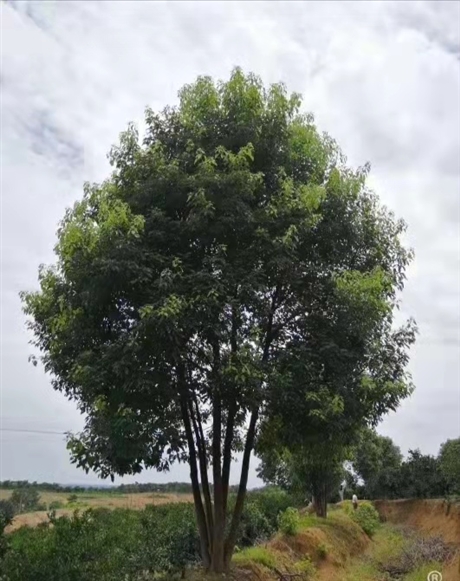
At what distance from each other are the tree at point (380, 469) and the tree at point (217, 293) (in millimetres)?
31850

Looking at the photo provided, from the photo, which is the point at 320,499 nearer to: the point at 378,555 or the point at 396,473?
the point at 378,555

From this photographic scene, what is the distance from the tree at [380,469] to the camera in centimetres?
3978

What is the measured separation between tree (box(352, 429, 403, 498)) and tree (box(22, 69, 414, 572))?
31.9m

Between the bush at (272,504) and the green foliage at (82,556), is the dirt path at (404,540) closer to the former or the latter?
the bush at (272,504)

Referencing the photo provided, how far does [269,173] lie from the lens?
316 inches

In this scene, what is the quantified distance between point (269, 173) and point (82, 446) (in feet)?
14.3

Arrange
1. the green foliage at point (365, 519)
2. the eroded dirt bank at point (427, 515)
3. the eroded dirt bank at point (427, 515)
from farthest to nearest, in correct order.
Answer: the eroded dirt bank at point (427, 515)
the eroded dirt bank at point (427, 515)
the green foliage at point (365, 519)

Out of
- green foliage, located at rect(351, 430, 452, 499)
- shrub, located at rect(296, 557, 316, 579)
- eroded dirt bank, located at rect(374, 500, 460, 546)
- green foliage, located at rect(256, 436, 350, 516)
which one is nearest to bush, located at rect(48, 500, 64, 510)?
green foliage, located at rect(256, 436, 350, 516)

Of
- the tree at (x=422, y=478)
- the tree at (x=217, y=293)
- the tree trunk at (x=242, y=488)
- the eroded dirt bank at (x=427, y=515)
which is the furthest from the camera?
the tree at (x=422, y=478)

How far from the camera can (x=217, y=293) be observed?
6.51 meters

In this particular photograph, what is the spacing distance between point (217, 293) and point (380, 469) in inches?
1528

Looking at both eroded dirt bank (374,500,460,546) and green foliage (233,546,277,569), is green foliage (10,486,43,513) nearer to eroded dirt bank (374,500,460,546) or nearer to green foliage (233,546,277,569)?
green foliage (233,546,277,569)

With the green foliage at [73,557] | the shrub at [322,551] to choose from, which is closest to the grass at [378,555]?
the shrub at [322,551]

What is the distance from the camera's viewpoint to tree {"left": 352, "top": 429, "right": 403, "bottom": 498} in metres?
39.8
